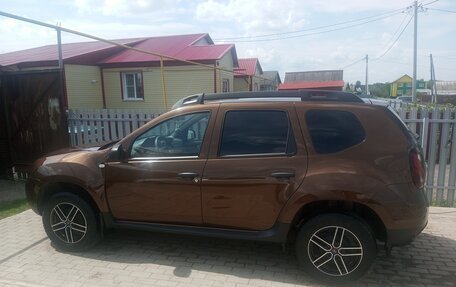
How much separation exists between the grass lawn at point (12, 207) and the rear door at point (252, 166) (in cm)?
374

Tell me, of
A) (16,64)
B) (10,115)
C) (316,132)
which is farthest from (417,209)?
(16,64)

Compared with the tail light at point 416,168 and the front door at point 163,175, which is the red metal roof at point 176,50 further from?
the tail light at point 416,168

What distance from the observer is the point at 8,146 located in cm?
809

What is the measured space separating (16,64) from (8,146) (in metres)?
11.0

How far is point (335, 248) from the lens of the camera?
11.6 feet

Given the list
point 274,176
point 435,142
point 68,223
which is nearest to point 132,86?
point 68,223

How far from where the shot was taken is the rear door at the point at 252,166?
3545 mm

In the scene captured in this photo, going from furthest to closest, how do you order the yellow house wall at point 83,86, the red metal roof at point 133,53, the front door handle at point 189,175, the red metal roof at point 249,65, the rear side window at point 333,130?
1. the red metal roof at point 249,65
2. the red metal roof at point 133,53
3. the yellow house wall at point 83,86
4. the front door handle at point 189,175
5. the rear side window at point 333,130

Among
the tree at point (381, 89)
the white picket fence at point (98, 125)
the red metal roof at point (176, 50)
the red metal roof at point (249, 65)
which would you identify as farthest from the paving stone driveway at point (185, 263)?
the tree at point (381, 89)

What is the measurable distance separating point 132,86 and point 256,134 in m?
18.3

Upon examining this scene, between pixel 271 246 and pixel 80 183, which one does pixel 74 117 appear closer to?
pixel 80 183

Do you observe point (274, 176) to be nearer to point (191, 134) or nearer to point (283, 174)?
point (283, 174)

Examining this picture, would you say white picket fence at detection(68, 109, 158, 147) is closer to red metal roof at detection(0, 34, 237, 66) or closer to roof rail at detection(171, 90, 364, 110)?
roof rail at detection(171, 90, 364, 110)

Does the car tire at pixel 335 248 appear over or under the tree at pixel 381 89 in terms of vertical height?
under
